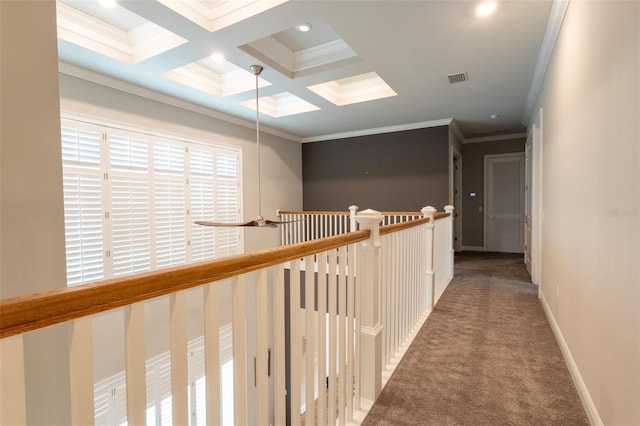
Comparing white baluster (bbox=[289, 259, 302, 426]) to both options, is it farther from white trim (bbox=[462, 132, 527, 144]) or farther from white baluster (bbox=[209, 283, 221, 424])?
white trim (bbox=[462, 132, 527, 144])

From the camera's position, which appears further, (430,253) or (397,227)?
(430,253)

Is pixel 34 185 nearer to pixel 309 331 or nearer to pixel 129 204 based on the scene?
pixel 309 331

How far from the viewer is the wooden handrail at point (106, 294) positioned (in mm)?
566

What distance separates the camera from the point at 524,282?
433 centimetres

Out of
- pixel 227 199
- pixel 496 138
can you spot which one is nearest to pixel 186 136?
pixel 227 199

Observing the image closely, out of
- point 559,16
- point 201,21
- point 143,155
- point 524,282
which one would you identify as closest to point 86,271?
point 143,155

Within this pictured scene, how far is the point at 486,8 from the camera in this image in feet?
8.14

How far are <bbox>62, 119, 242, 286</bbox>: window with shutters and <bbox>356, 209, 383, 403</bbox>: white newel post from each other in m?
3.32

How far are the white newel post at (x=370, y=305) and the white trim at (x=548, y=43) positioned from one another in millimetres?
2234

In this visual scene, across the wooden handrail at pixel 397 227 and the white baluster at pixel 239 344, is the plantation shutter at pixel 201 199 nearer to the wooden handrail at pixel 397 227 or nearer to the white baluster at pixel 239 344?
the wooden handrail at pixel 397 227

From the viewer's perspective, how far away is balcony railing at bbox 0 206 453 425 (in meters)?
0.64

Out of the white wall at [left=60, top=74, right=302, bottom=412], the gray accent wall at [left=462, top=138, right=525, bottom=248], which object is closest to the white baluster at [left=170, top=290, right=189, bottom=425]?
the white wall at [left=60, top=74, right=302, bottom=412]

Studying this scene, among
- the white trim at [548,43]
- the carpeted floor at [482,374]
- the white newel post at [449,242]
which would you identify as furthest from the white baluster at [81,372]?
the white newel post at [449,242]

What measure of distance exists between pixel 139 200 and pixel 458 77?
14.1 ft
